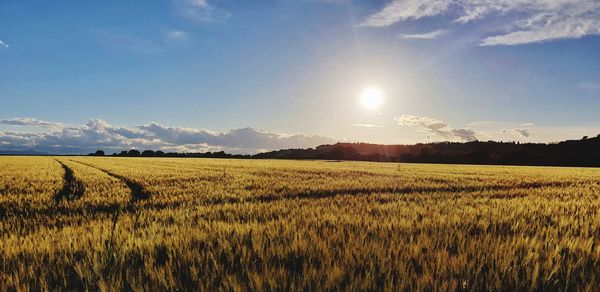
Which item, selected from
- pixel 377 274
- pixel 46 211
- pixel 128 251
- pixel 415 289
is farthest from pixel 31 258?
pixel 46 211

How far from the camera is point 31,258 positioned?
368 cm

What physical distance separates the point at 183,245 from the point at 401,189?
1175 cm

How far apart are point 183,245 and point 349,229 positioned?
2099 millimetres

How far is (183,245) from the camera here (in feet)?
13.1

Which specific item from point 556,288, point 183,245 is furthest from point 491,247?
point 183,245

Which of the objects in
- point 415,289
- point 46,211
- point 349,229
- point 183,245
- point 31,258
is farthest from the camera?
point 46,211

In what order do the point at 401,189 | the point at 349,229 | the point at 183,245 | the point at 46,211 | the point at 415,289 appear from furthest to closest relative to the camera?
the point at 401,189
the point at 46,211
the point at 349,229
the point at 183,245
the point at 415,289

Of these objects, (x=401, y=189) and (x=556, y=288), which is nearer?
(x=556, y=288)

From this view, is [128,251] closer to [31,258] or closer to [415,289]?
[31,258]

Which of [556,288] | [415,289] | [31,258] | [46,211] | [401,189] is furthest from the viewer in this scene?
[401,189]

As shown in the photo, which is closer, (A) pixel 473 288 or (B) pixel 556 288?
(A) pixel 473 288

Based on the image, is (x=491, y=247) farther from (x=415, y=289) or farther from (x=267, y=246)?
(x=267, y=246)

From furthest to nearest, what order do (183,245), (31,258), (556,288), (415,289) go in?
1. (183,245)
2. (31,258)
3. (556,288)
4. (415,289)

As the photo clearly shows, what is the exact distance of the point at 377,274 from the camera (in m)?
2.91
